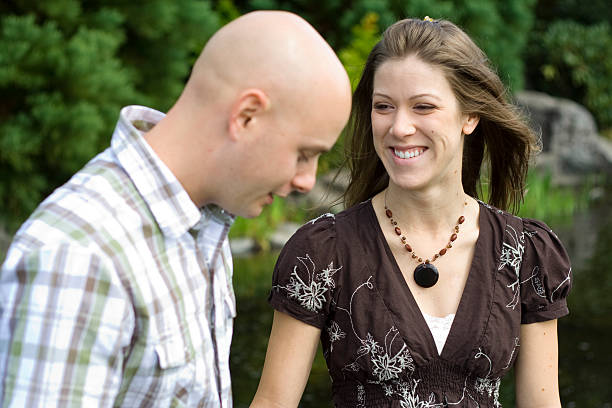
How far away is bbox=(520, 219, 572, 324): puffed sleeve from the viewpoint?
2551 millimetres

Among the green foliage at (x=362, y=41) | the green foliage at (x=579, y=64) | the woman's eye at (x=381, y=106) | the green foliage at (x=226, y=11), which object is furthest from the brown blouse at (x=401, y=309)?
the green foliage at (x=579, y=64)

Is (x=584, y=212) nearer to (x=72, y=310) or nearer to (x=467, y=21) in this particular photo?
(x=467, y=21)

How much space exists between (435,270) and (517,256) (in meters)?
0.27

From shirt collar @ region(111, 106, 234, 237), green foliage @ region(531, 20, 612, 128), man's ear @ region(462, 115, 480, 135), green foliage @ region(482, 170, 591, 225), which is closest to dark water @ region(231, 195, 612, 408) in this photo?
green foliage @ region(482, 170, 591, 225)

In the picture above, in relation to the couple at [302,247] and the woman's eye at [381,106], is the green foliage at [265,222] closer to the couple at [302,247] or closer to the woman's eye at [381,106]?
the couple at [302,247]

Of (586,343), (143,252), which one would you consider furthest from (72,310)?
(586,343)

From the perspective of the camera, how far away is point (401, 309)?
2.47 m

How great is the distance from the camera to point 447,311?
8.25 feet

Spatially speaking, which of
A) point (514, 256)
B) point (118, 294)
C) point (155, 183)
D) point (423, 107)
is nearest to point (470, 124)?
point (423, 107)

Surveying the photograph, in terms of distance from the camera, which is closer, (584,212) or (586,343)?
(586,343)

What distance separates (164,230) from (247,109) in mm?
264

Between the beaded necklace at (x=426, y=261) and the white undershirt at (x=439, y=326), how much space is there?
101 mm

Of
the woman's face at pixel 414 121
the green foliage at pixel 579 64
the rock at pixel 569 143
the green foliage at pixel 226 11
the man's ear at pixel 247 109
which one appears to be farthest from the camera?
the green foliage at pixel 579 64

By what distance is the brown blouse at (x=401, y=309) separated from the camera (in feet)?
8.04
